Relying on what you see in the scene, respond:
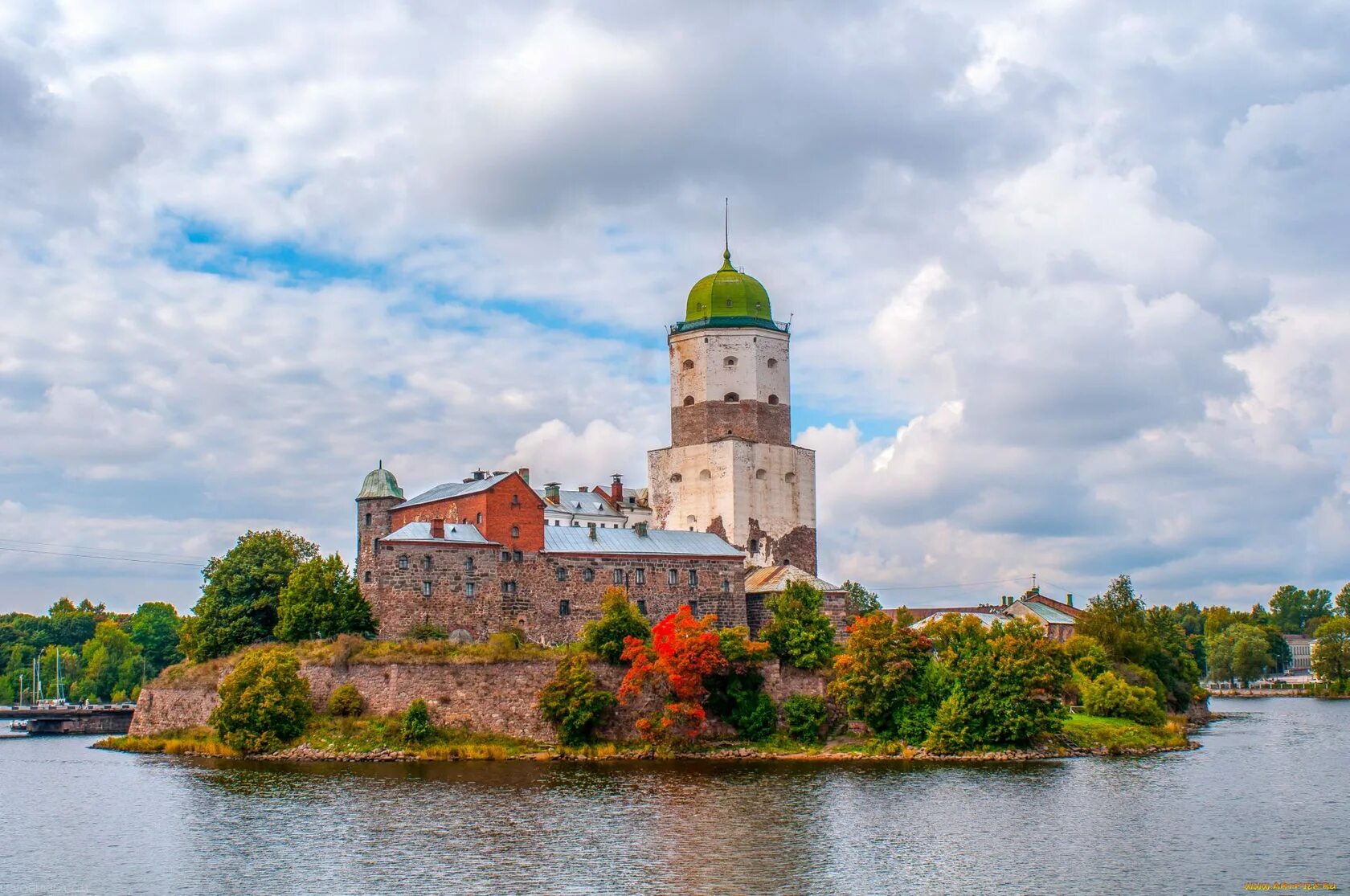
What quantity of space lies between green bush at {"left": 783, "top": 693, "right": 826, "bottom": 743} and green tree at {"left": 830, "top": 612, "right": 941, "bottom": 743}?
988mm

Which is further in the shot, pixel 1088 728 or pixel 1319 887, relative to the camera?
pixel 1088 728

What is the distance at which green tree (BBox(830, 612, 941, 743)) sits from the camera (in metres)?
53.9

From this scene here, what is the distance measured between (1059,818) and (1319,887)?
9.54 m

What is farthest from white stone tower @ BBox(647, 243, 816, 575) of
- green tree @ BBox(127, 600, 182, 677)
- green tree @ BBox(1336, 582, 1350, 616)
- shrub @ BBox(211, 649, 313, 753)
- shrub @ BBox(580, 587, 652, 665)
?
green tree @ BBox(1336, 582, 1350, 616)

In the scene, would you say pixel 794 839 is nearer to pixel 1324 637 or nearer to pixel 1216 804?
pixel 1216 804

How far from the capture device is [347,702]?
184ft

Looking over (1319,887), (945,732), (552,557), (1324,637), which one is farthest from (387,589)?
(1324,637)

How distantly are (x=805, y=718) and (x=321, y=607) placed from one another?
2159 cm

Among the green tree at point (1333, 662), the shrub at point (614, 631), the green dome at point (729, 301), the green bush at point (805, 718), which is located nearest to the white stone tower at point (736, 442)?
the green dome at point (729, 301)

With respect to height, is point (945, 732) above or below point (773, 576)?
below

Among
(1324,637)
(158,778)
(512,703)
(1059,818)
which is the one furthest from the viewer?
(1324,637)

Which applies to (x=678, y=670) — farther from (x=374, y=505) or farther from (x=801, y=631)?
(x=374, y=505)

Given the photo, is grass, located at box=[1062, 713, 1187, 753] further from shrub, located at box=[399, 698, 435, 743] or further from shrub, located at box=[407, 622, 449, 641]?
shrub, located at box=[407, 622, 449, 641]

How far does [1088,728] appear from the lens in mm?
56250
